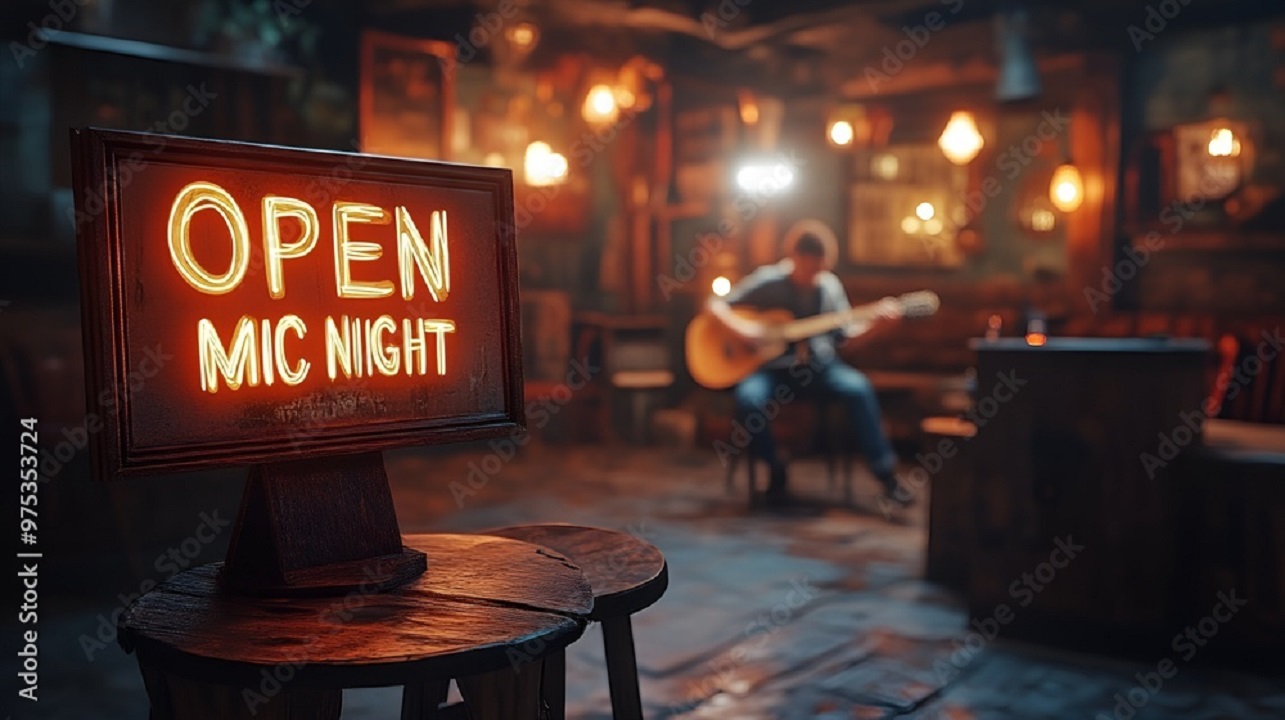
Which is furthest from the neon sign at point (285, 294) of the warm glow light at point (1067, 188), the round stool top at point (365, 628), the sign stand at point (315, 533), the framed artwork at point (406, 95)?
the warm glow light at point (1067, 188)

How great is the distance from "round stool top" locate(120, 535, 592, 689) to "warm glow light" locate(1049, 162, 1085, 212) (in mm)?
8281

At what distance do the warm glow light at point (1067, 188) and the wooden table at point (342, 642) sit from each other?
328 inches

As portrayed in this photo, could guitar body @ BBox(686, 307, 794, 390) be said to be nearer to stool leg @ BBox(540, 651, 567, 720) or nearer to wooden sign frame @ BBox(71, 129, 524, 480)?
stool leg @ BBox(540, 651, 567, 720)

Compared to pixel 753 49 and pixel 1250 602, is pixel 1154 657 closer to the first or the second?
pixel 1250 602

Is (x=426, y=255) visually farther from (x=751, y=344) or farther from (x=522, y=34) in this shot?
(x=522, y=34)

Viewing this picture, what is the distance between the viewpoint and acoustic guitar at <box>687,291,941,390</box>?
7973 millimetres

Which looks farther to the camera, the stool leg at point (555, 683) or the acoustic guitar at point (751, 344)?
the acoustic guitar at point (751, 344)

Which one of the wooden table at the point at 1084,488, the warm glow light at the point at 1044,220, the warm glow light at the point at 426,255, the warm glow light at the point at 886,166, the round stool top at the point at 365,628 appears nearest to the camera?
the round stool top at the point at 365,628

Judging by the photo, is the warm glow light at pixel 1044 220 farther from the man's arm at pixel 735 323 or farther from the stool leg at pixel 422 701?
the stool leg at pixel 422 701

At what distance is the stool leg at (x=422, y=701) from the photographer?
8.30ft

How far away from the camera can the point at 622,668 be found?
8.42ft

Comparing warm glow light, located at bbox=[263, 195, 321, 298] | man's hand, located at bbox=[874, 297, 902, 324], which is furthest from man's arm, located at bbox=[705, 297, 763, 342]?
warm glow light, located at bbox=[263, 195, 321, 298]

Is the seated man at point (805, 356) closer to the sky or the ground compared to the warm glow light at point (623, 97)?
closer to the ground

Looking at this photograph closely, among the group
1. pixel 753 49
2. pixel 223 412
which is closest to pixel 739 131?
pixel 753 49
